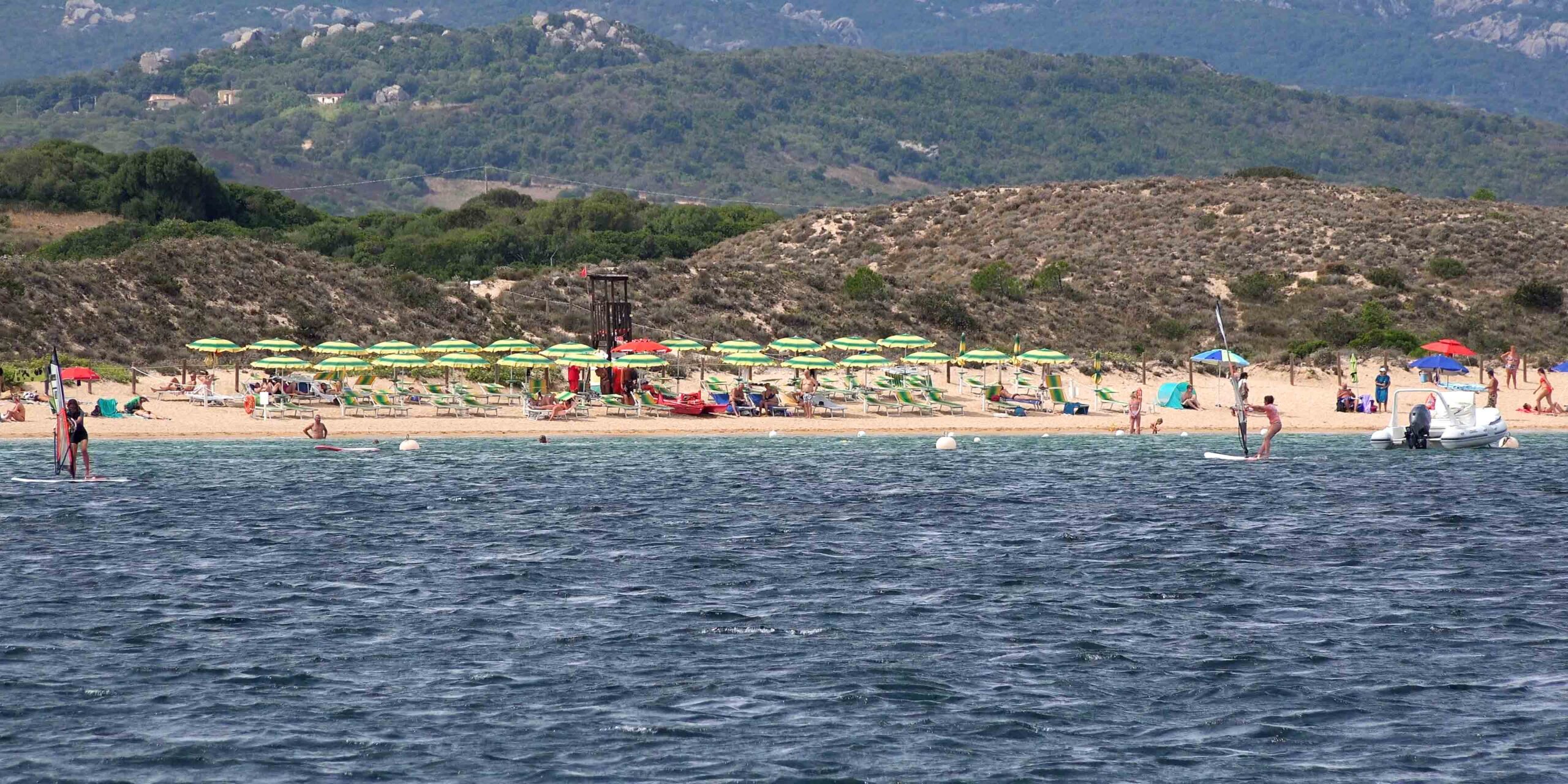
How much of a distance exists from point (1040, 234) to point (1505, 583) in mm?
69426

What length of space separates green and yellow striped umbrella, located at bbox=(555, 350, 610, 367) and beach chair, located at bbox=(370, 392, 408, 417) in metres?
3.89

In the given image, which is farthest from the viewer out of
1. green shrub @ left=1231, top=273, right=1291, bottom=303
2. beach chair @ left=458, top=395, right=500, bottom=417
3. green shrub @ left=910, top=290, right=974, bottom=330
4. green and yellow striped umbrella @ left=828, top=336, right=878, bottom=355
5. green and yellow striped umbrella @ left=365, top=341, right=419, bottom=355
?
green shrub @ left=1231, top=273, right=1291, bottom=303

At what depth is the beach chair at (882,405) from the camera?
151 feet

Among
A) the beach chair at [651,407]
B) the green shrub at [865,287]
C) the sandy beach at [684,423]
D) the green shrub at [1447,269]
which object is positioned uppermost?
the green shrub at [1447,269]

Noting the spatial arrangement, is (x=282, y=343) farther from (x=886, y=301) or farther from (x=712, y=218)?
(x=712, y=218)

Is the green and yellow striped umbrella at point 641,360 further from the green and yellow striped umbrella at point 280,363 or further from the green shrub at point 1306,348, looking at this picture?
the green shrub at point 1306,348

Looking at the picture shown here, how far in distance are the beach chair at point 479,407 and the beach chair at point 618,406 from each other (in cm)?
262

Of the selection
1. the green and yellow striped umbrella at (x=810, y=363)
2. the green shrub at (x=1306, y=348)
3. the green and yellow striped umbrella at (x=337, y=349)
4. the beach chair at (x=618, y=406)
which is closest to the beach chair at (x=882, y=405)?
the green and yellow striped umbrella at (x=810, y=363)

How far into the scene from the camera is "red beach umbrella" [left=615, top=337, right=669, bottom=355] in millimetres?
43469

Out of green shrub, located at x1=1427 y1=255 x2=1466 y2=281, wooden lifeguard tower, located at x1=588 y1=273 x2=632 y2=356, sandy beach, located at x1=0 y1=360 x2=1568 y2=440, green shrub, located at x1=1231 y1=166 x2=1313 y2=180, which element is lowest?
sandy beach, located at x1=0 y1=360 x2=1568 y2=440

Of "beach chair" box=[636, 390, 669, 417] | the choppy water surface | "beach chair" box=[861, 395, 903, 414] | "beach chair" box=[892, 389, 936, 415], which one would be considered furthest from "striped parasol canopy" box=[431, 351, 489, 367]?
"beach chair" box=[892, 389, 936, 415]

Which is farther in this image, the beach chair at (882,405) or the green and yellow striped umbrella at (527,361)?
the beach chair at (882,405)

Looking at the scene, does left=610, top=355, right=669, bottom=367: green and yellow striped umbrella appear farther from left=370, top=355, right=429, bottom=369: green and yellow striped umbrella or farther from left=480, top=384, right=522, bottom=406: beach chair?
left=370, top=355, right=429, bottom=369: green and yellow striped umbrella

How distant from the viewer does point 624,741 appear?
558 inches
